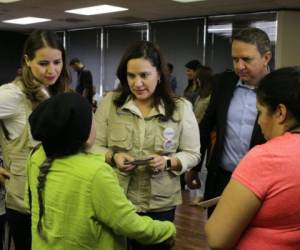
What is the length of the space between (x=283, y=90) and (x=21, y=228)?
1.26m

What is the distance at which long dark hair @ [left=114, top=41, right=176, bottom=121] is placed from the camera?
193cm

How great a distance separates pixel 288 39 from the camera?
7.13 metres

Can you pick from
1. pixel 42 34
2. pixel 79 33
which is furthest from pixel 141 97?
pixel 79 33

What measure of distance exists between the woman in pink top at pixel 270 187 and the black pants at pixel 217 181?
2.93 ft

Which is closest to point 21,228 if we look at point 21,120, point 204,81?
point 21,120

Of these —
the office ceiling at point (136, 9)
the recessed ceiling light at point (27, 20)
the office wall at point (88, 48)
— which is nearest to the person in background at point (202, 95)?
the office ceiling at point (136, 9)

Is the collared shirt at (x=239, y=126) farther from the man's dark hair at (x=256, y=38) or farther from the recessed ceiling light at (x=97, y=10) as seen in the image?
the recessed ceiling light at (x=97, y=10)

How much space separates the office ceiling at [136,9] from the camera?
22.3 feet

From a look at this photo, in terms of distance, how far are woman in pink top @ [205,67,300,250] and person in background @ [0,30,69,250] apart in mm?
935

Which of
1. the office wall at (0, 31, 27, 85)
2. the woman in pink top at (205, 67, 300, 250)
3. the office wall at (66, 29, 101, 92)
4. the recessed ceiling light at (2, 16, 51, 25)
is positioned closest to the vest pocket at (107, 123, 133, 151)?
the woman in pink top at (205, 67, 300, 250)

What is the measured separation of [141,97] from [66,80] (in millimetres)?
404

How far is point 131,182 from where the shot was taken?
190 cm

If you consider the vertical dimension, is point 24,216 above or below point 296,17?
below

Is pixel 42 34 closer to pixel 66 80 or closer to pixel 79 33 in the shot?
pixel 66 80
